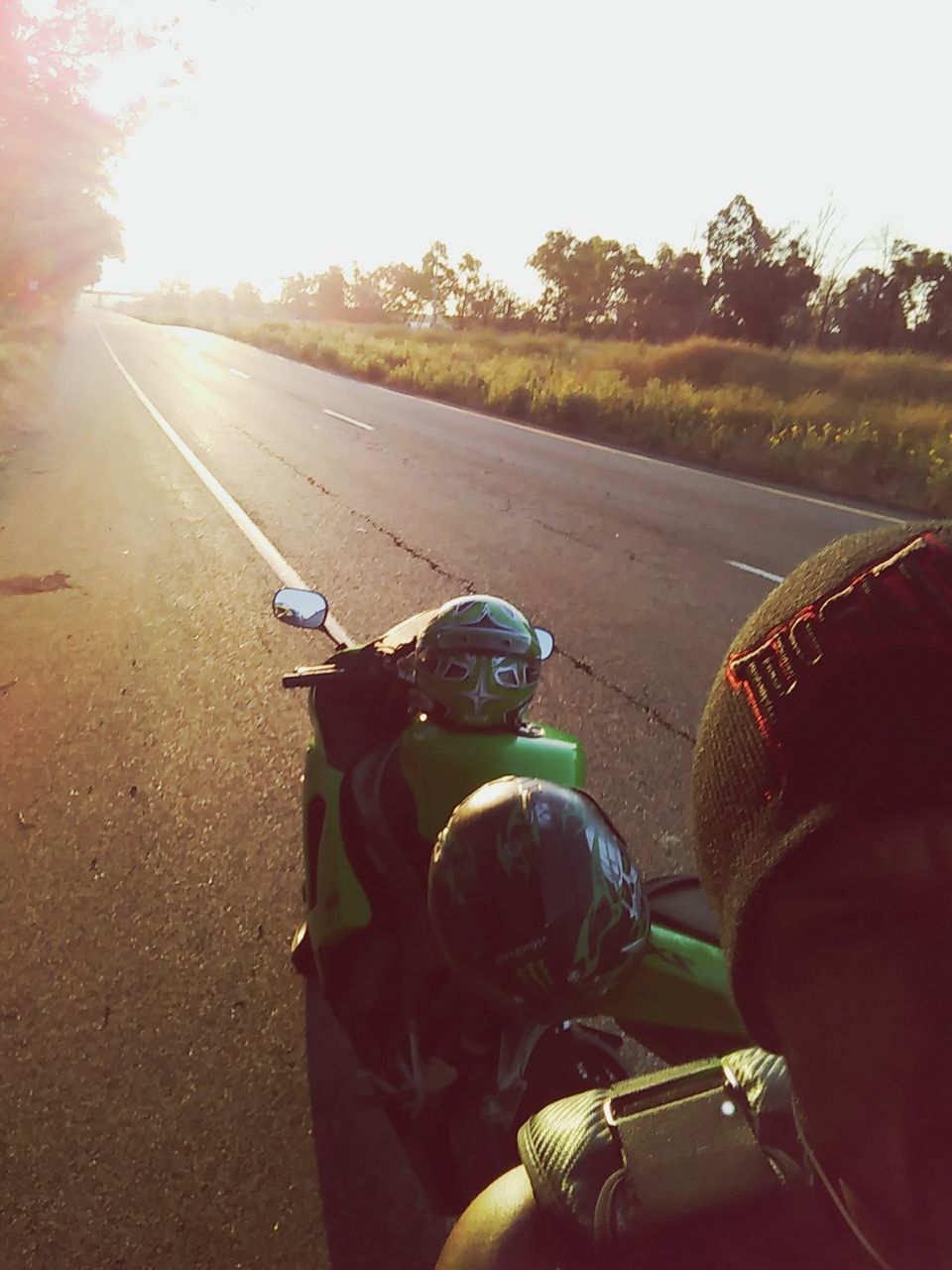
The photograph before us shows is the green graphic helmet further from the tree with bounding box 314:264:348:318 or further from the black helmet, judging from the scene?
the tree with bounding box 314:264:348:318

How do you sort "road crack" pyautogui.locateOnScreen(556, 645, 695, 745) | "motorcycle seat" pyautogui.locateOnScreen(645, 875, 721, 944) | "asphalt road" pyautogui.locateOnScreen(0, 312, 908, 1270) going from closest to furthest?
"motorcycle seat" pyautogui.locateOnScreen(645, 875, 721, 944) → "asphalt road" pyautogui.locateOnScreen(0, 312, 908, 1270) → "road crack" pyautogui.locateOnScreen(556, 645, 695, 745)

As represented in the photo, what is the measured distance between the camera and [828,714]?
2.42ft

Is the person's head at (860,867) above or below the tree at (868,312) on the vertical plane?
above

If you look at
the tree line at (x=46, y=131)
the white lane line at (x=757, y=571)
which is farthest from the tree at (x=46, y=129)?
the white lane line at (x=757, y=571)

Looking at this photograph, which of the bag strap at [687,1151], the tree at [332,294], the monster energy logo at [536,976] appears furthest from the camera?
the tree at [332,294]

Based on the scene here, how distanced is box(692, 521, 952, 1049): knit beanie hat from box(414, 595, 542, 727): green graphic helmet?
1352mm

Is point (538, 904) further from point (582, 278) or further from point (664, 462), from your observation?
point (582, 278)

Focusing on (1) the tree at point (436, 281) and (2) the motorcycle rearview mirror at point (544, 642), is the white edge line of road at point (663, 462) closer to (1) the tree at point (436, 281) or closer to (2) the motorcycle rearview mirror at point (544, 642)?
(2) the motorcycle rearview mirror at point (544, 642)

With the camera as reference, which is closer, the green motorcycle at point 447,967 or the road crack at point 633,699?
the green motorcycle at point 447,967

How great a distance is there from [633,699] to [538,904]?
12.0ft

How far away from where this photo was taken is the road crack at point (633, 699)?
4.66 m

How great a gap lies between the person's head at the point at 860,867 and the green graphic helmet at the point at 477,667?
4.57ft

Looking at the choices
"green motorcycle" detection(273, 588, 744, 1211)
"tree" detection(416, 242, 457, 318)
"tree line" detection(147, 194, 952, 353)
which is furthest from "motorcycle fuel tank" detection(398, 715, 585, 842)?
"tree" detection(416, 242, 457, 318)

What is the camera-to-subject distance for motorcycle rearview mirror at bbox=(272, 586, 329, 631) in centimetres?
311
